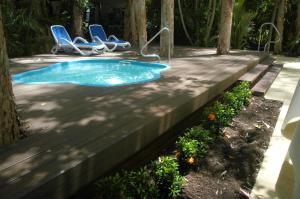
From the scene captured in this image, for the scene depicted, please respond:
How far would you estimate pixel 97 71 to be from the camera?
8.02 meters

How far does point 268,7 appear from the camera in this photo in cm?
1395

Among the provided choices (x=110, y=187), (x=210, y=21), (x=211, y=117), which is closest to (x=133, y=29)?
(x=210, y=21)

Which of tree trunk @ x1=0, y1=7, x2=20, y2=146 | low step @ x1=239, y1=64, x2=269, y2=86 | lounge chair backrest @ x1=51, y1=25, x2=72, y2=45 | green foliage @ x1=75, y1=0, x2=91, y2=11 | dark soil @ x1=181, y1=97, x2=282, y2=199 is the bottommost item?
dark soil @ x1=181, y1=97, x2=282, y2=199

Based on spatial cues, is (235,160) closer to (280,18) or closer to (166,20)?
(166,20)

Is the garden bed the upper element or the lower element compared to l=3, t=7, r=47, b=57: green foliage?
lower

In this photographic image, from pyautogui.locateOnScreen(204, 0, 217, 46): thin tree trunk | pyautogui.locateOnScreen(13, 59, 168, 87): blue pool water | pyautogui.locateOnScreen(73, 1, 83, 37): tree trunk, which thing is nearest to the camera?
pyautogui.locateOnScreen(13, 59, 168, 87): blue pool water

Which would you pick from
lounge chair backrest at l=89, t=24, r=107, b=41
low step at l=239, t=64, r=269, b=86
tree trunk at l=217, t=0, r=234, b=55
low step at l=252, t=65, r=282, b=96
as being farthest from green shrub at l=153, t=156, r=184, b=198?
lounge chair backrest at l=89, t=24, r=107, b=41

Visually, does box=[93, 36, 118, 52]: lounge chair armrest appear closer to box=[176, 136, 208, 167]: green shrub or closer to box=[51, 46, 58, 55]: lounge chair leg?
box=[51, 46, 58, 55]: lounge chair leg

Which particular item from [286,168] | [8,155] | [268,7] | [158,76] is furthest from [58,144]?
[268,7]

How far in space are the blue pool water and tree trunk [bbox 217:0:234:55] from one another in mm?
3047

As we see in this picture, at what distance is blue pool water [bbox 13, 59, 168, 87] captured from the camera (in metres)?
6.90

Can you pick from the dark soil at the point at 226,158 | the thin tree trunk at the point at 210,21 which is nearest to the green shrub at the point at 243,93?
the dark soil at the point at 226,158

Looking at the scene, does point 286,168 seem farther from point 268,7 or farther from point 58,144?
point 268,7

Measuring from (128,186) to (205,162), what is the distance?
4.12 feet
